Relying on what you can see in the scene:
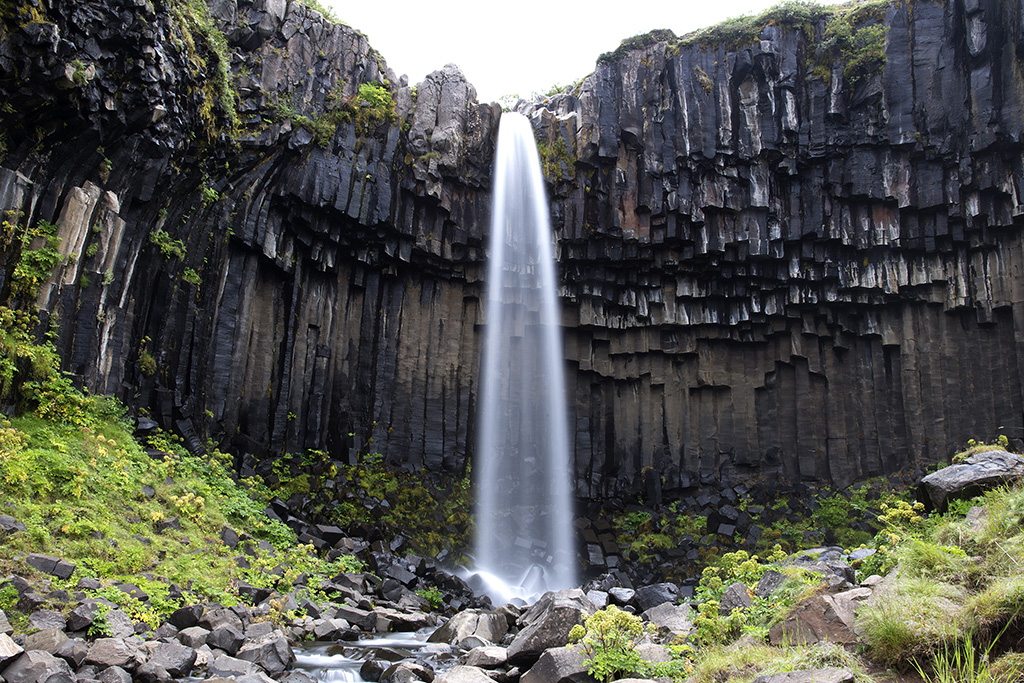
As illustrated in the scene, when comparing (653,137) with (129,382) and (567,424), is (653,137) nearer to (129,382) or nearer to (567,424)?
(567,424)

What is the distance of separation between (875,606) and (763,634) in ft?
3.92

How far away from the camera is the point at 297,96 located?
51.3ft

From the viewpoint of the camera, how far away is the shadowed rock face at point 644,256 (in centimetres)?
1484

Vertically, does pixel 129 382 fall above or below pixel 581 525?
above

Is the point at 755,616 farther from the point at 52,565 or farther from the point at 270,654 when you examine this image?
the point at 52,565

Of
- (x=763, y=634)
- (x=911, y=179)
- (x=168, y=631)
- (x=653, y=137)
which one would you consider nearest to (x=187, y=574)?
(x=168, y=631)

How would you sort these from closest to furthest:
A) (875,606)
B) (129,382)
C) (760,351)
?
(875,606) < (129,382) < (760,351)

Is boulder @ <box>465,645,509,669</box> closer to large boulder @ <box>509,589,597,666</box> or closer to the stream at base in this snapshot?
Result: large boulder @ <box>509,589,597,666</box>

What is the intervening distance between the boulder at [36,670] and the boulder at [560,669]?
3.83 meters

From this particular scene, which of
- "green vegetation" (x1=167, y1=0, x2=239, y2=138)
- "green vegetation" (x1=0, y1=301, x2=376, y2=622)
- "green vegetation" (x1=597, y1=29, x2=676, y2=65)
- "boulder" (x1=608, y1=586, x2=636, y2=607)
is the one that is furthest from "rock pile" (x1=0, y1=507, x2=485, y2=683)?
"green vegetation" (x1=597, y1=29, x2=676, y2=65)

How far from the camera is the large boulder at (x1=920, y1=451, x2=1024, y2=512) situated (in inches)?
267

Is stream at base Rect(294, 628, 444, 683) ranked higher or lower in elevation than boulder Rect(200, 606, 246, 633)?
lower

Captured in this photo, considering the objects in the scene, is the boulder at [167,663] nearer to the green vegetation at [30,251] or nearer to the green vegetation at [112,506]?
the green vegetation at [112,506]

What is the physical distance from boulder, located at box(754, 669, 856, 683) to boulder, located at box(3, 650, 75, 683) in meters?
5.42
